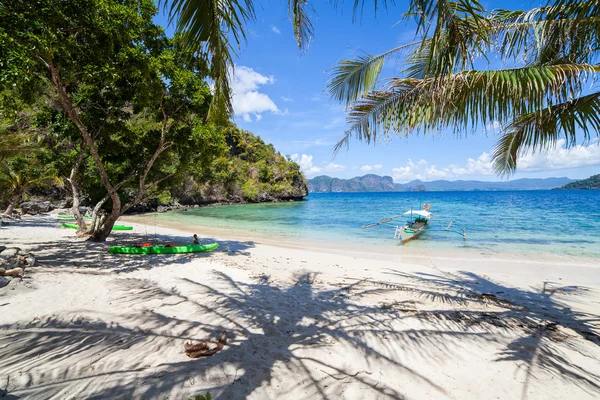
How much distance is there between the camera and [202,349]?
115 inches

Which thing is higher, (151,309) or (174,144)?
(174,144)

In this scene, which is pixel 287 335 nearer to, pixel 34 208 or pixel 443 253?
pixel 443 253

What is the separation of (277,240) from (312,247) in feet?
8.27

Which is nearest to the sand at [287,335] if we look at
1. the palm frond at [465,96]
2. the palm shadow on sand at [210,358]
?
the palm shadow on sand at [210,358]

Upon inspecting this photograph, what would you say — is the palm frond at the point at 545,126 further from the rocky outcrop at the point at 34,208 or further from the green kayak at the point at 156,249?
the rocky outcrop at the point at 34,208

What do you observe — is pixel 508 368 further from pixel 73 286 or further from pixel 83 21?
pixel 83 21

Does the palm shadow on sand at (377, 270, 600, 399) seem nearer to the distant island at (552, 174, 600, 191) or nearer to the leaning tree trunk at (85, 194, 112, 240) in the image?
the leaning tree trunk at (85, 194, 112, 240)

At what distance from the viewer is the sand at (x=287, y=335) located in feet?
8.00

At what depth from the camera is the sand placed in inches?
96.0

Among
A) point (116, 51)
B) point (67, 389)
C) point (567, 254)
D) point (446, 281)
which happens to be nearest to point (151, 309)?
point (67, 389)

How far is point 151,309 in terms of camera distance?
392 cm

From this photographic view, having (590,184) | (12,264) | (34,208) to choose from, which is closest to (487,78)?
(12,264)

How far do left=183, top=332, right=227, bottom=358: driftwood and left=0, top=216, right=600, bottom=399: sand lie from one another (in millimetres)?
93

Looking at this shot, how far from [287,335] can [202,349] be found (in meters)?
1.02
